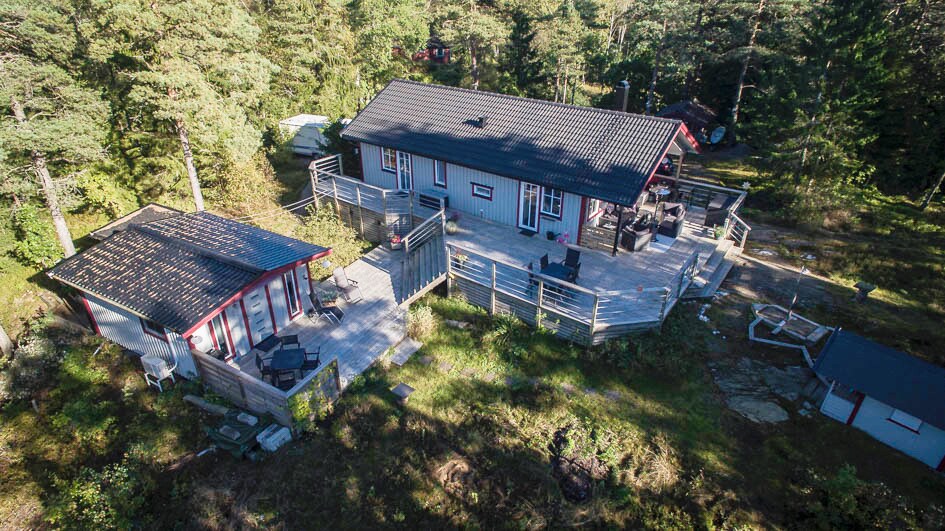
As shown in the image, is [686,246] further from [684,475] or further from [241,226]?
[241,226]

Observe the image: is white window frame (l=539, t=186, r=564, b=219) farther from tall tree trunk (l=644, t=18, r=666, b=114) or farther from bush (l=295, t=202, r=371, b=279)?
tall tree trunk (l=644, t=18, r=666, b=114)

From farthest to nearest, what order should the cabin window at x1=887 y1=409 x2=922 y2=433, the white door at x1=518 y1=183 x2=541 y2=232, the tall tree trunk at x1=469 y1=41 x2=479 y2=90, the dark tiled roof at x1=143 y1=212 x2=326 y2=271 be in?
the tall tree trunk at x1=469 y1=41 x2=479 y2=90, the white door at x1=518 y1=183 x2=541 y2=232, the dark tiled roof at x1=143 y1=212 x2=326 y2=271, the cabin window at x1=887 y1=409 x2=922 y2=433

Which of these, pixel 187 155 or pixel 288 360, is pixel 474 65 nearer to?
pixel 187 155

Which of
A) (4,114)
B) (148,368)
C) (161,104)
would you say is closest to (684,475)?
(148,368)

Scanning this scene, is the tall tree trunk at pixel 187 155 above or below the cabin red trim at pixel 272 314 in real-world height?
above

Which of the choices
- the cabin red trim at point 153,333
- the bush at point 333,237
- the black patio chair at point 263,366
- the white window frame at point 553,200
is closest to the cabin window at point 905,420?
the white window frame at point 553,200

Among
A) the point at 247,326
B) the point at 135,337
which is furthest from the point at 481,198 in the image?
the point at 135,337

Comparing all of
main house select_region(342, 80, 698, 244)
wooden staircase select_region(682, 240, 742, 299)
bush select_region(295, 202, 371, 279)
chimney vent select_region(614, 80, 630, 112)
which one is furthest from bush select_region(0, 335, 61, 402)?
chimney vent select_region(614, 80, 630, 112)

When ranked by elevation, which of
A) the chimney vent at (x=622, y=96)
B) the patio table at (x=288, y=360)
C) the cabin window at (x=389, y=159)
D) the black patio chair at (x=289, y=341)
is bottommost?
the black patio chair at (x=289, y=341)

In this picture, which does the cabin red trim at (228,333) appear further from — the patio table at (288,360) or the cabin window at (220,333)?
the patio table at (288,360)
